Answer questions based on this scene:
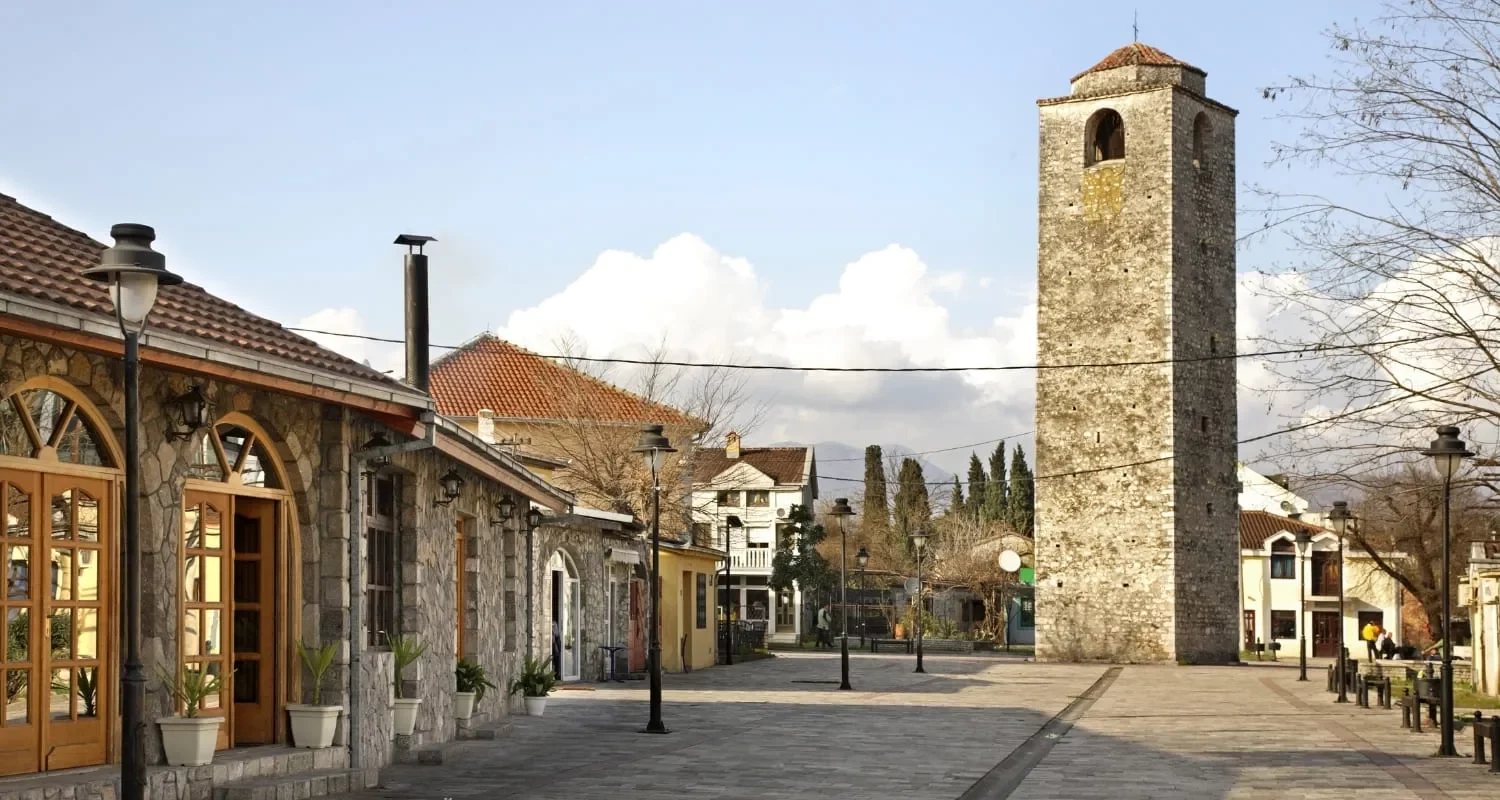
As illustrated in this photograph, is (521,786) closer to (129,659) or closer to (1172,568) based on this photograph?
(129,659)

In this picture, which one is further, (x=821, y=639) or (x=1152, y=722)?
(x=821, y=639)

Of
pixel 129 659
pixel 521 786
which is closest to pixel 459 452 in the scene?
pixel 521 786

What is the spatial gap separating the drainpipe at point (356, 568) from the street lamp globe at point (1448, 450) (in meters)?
9.25

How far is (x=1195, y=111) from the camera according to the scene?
48.5m

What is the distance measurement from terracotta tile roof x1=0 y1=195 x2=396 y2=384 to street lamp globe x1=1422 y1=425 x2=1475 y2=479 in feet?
31.6

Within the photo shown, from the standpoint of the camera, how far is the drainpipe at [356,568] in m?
14.1

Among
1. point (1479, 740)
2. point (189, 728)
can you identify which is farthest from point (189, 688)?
point (1479, 740)

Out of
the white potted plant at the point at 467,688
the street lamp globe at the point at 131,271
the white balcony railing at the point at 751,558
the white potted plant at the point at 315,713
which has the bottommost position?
the white balcony railing at the point at 751,558

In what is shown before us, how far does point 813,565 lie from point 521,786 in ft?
166

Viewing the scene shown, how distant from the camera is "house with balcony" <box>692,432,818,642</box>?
7319cm

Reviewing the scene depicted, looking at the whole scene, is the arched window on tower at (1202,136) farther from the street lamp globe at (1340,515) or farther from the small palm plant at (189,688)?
the small palm plant at (189,688)

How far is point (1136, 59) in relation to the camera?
48.3 metres

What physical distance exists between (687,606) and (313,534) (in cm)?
2422

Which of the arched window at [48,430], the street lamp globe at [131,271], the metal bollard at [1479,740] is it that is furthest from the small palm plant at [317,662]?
the metal bollard at [1479,740]
